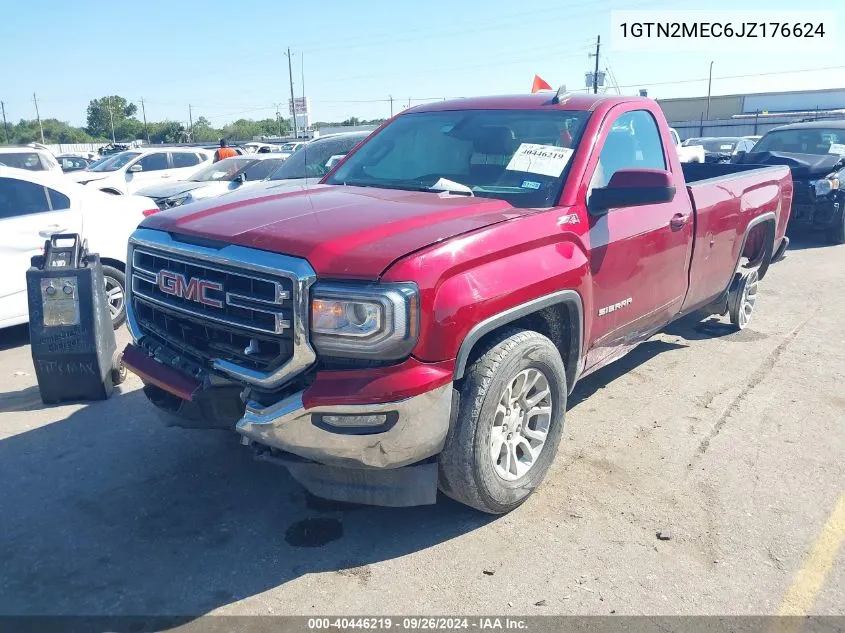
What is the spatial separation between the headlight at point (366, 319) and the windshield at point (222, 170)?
9958 mm

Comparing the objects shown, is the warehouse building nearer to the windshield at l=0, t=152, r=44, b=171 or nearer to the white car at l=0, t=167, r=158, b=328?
the windshield at l=0, t=152, r=44, b=171

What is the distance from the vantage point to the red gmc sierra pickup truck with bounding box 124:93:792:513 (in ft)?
9.45

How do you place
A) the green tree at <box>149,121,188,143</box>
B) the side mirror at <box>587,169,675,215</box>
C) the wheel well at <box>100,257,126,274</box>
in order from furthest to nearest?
the green tree at <box>149,121,188,143</box> < the wheel well at <box>100,257,126,274</box> < the side mirror at <box>587,169,675,215</box>

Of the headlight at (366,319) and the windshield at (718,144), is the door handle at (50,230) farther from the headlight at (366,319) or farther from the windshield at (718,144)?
the windshield at (718,144)

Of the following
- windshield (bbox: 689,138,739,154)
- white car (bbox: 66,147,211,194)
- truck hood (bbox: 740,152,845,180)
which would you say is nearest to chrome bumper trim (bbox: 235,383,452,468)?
truck hood (bbox: 740,152,845,180)

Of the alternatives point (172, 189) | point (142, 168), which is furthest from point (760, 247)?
point (142, 168)

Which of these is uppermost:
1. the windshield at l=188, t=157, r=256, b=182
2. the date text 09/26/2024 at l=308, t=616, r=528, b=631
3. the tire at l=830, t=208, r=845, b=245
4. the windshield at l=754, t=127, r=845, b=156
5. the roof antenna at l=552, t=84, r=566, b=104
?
the roof antenna at l=552, t=84, r=566, b=104

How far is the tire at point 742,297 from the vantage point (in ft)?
20.8

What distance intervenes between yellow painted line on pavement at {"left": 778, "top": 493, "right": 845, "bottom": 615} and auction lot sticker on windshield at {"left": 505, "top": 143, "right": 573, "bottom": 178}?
219 centimetres

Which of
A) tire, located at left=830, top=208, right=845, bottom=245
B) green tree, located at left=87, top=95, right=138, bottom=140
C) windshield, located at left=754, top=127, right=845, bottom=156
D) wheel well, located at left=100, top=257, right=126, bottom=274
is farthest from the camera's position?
green tree, located at left=87, top=95, right=138, bottom=140

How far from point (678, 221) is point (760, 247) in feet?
8.21

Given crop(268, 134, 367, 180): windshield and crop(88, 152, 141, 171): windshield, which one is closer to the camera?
crop(268, 134, 367, 180): windshield

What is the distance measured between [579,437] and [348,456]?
1.96 metres

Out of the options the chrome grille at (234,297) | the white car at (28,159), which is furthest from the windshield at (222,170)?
the chrome grille at (234,297)
